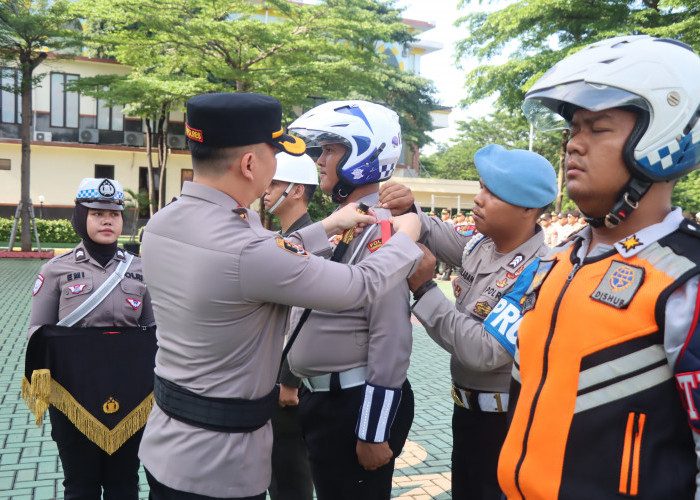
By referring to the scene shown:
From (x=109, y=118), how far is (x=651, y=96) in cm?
3635

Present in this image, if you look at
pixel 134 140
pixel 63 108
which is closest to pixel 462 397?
pixel 134 140

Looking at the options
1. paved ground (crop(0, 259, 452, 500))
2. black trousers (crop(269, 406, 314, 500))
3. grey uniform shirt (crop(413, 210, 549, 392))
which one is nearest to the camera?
grey uniform shirt (crop(413, 210, 549, 392))

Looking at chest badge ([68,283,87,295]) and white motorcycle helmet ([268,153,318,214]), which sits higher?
white motorcycle helmet ([268,153,318,214])

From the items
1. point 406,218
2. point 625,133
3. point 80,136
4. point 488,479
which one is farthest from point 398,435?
point 80,136

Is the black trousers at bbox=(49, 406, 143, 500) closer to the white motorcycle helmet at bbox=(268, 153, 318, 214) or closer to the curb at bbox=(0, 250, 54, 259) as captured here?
the white motorcycle helmet at bbox=(268, 153, 318, 214)

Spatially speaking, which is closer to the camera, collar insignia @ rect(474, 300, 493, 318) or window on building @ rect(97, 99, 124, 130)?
collar insignia @ rect(474, 300, 493, 318)

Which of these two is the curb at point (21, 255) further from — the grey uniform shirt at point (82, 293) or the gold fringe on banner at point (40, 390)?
the gold fringe on banner at point (40, 390)

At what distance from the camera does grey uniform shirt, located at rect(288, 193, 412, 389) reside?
2.49m

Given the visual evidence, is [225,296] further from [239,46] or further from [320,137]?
[239,46]

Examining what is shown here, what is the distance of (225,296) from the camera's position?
6.61ft

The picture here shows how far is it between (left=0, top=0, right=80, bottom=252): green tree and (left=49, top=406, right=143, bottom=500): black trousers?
742 inches

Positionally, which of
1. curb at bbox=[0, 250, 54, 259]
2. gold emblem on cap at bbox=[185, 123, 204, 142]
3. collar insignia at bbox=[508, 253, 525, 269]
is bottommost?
curb at bbox=[0, 250, 54, 259]

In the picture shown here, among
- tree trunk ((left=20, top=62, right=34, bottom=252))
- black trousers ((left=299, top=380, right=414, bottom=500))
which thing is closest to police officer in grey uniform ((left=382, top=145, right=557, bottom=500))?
black trousers ((left=299, top=380, right=414, bottom=500))

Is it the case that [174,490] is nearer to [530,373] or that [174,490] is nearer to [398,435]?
[398,435]
